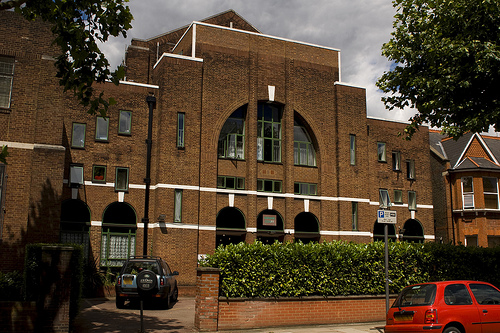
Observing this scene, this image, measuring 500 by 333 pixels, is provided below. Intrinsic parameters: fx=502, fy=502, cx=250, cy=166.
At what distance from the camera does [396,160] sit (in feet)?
112

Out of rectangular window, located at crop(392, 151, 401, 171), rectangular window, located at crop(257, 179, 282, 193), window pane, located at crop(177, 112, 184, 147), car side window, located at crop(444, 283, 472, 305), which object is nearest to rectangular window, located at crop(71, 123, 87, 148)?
window pane, located at crop(177, 112, 184, 147)

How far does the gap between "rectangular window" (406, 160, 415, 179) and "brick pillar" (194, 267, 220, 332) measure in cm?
2418

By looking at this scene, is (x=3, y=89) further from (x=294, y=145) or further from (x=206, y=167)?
(x=294, y=145)

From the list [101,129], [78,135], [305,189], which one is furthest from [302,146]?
[78,135]

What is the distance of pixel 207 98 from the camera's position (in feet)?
90.9

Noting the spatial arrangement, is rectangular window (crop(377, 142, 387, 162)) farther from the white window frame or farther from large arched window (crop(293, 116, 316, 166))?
the white window frame

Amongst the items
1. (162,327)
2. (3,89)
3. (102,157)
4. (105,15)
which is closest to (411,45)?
(105,15)

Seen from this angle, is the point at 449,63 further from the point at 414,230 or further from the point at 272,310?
the point at 414,230

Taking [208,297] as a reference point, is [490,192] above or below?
above

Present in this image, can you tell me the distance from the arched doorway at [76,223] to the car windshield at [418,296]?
17.5 metres

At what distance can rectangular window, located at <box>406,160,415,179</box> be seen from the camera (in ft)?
113

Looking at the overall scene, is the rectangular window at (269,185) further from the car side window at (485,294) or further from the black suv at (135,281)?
the car side window at (485,294)

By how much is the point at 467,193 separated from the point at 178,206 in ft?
68.1

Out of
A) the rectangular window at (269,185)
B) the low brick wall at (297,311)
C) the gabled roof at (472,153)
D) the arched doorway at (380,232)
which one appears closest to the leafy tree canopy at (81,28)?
the low brick wall at (297,311)
